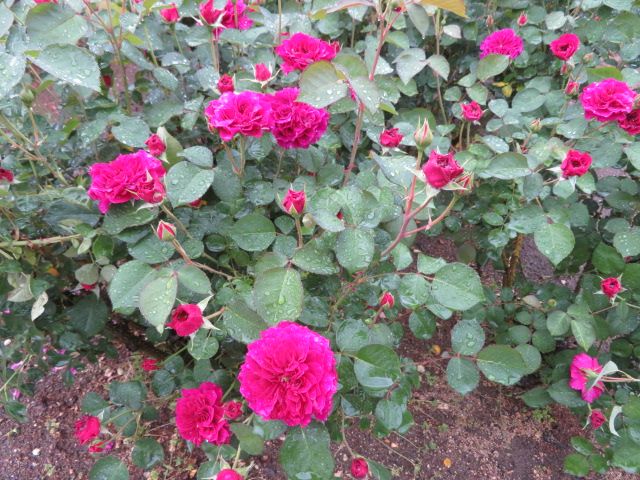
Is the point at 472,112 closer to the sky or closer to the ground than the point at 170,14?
closer to the ground

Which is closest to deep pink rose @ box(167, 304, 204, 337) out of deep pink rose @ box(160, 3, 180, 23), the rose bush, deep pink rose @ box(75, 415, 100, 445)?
the rose bush

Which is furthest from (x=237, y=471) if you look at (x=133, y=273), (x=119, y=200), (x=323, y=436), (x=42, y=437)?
(x=42, y=437)

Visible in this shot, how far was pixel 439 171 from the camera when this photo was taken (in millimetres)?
781

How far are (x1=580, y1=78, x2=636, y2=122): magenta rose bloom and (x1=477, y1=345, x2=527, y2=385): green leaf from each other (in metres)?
0.62

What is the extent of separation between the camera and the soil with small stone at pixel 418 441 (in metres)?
1.72

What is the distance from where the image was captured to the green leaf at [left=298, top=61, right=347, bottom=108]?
861 millimetres

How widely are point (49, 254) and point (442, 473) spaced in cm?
151

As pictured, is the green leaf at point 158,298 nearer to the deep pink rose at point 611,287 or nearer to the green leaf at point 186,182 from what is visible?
the green leaf at point 186,182

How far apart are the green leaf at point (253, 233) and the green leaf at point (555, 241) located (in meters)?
0.65

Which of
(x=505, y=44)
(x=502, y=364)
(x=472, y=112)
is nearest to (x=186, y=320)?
(x=502, y=364)

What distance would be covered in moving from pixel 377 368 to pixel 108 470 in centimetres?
80

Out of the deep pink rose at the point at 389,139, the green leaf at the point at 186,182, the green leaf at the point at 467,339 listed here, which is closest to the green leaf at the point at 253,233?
the green leaf at the point at 186,182

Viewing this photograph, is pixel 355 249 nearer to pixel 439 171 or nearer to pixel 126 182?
pixel 439 171

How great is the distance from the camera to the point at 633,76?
4.50ft
